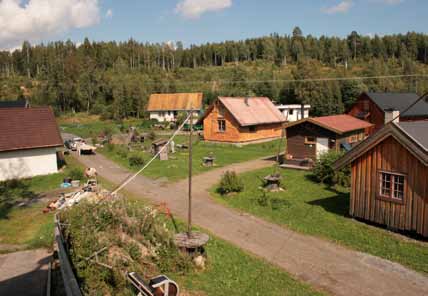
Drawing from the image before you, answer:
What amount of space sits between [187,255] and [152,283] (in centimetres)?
268

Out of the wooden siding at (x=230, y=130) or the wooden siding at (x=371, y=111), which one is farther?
the wooden siding at (x=371, y=111)

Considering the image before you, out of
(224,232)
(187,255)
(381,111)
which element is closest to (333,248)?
(224,232)

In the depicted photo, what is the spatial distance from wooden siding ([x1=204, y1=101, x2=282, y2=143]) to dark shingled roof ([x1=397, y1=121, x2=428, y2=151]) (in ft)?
77.2

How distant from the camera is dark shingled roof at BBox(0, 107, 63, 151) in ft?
77.9

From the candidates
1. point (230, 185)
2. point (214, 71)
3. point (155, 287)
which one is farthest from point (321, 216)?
point (214, 71)

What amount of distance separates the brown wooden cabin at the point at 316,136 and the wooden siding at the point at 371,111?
12.2 m

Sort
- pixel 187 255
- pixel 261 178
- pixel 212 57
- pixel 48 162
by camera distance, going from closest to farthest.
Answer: pixel 187 255 → pixel 261 178 → pixel 48 162 → pixel 212 57

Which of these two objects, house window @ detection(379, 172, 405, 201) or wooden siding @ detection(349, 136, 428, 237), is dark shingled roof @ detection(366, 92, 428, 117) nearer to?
wooden siding @ detection(349, 136, 428, 237)

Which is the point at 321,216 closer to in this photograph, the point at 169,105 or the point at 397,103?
the point at 397,103

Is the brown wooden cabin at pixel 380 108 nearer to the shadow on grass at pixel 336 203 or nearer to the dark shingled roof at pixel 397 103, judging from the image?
the dark shingled roof at pixel 397 103

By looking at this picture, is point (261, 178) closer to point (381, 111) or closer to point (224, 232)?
point (224, 232)

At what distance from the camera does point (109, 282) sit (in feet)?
29.5

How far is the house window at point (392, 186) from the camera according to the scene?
515 inches

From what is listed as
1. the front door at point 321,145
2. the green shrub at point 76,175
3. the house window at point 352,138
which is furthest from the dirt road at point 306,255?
the house window at point 352,138
